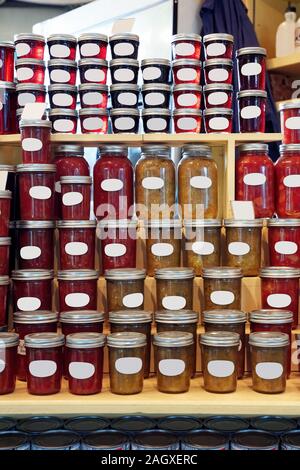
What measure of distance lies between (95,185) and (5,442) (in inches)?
30.6

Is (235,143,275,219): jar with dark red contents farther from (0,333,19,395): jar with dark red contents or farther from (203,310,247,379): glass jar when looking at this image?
(0,333,19,395): jar with dark red contents

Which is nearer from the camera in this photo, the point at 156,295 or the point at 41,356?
the point at 41,356

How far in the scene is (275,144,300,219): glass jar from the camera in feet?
6.31

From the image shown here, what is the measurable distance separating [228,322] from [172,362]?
0.20 m

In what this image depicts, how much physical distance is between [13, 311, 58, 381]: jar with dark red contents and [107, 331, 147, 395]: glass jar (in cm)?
20

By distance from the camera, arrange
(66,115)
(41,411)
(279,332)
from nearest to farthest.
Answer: (41,411) → (279,332) → (66,115)

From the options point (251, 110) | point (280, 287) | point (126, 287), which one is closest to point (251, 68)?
point (251, 110)

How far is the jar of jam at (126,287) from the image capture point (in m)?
1.77

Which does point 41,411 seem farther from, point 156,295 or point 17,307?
point 156,295

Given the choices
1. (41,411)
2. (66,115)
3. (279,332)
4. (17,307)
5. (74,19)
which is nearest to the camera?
(41,411)

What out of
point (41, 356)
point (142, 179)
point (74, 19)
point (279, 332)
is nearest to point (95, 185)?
point (142, 179)

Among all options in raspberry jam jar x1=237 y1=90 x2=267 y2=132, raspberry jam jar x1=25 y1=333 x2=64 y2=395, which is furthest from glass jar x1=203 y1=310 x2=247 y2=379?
raspberry jam jar x1=237 y1=90 x2=267 y2=132

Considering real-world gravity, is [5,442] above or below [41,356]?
below
